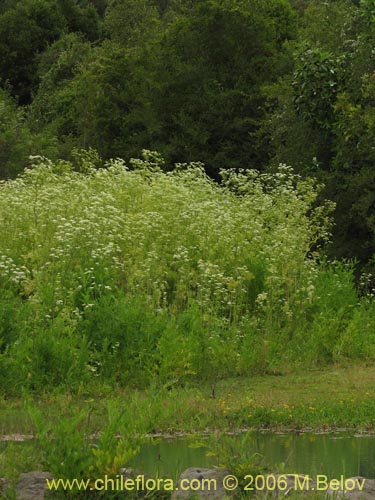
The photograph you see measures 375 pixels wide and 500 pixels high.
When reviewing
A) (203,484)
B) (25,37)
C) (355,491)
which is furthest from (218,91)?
(25,37)

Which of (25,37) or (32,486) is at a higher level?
(32,486)

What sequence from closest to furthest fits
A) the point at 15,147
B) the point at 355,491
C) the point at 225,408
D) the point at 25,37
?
the point at 355,491
the point at 225,408
the point at 15,147
the point at 25,37

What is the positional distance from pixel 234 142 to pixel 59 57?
2460cm

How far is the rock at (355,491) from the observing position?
21.8 ft

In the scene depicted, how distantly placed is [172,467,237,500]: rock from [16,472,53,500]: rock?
33.2 inches

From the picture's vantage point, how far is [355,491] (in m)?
6.78

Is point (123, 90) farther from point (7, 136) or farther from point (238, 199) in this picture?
point (238, 199)

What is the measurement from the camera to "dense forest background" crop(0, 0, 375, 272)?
19047 millimetres

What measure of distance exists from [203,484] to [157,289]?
6.62 m

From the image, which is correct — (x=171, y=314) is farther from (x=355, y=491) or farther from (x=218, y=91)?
(x=218, y=91)

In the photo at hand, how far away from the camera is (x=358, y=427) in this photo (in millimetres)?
10031

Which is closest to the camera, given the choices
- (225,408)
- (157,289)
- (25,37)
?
(225,408)

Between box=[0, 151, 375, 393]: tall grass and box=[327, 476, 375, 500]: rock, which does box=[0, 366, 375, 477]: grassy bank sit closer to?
box=[0, 151, 375, 393]: tall grass

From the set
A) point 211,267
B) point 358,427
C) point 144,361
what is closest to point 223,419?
point 358,427
